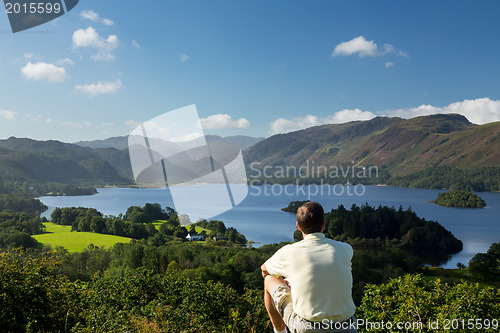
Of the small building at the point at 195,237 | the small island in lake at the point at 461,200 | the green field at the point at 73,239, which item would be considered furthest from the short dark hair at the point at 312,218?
the small island in lake at the point at 461,200

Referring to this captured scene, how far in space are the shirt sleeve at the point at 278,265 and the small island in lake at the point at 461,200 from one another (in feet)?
351

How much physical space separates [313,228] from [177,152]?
304cm

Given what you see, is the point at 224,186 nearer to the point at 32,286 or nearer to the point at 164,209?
the point at 32,286

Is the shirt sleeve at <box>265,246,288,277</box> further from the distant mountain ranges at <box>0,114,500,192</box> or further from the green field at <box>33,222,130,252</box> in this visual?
the distant mountain ranges at <box>0,114,500,192</box>

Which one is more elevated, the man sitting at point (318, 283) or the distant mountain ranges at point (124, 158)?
the distant mountain ranges at point (124, 158)

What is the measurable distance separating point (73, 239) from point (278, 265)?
56178mm

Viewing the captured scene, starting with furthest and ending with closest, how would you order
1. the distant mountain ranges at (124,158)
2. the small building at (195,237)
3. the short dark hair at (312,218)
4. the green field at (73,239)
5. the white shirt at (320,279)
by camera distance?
the distant mountain ranges at (124,158)
the small building at (195,237)
the green field at (73,239)
the short dark hair at (312,218)
the white shirt at (320,279)

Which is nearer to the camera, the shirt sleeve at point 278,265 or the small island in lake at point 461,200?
the shirt sleeve at point 278,265

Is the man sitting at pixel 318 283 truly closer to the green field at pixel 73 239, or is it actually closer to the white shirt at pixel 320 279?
the white shirt at pixel 320 279

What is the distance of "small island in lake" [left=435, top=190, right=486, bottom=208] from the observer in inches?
3575

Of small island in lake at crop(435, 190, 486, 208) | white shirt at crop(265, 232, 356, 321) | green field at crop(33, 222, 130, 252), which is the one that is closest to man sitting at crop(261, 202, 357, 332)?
white shirt at crop(265, 232, 356, 321)

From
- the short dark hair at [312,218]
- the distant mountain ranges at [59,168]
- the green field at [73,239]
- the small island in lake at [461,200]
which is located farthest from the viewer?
the distant mountain ranges at [59,168]

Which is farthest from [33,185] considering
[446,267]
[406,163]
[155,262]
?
[406,163]

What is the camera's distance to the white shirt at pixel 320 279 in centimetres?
178
